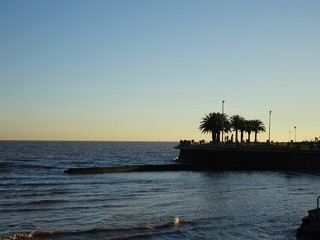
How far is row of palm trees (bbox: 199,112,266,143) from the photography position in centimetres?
10256

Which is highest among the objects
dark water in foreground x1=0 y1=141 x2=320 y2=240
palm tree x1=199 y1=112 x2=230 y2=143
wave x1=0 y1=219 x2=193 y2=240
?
palm tree x1=199 y1=112 x2=230 y2=143

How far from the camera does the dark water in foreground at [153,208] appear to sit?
2600 centimetres

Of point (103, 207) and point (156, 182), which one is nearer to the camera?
point (103, 207)

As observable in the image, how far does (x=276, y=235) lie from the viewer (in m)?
25.2

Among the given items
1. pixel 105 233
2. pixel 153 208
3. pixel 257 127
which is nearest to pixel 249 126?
pixel 257 127

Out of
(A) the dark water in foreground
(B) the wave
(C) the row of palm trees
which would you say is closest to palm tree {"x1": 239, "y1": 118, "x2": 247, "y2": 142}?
(C) the row of palm trees

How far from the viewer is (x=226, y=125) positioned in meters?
106

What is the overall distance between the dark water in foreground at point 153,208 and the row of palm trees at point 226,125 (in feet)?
154

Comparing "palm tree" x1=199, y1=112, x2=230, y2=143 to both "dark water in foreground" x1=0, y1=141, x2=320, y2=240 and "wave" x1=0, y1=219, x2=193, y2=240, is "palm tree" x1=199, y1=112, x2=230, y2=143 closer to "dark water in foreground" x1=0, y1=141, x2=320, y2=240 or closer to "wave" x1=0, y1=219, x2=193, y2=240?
"dark water in foreground" x1=0, y1=141, x2=320, y2=240

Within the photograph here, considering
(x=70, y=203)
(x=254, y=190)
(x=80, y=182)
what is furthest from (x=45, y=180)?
(x=254, y=190)

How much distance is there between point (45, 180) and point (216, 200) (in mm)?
25815

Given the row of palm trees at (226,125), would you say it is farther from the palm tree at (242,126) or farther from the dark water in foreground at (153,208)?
the dark water in foreground at (153,208)

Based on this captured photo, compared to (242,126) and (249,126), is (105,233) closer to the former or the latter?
(242,126)

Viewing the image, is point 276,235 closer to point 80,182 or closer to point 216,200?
point 216,200
